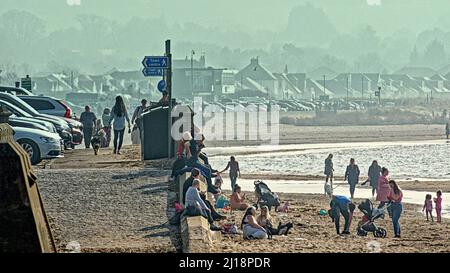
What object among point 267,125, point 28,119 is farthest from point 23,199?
point 267,125

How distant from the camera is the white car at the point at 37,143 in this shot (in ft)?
69.6

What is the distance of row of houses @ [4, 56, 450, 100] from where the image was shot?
4683 inches

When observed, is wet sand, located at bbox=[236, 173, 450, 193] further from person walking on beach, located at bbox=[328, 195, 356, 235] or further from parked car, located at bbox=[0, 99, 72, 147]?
person walking on beach, located at bbox=[328, 195, 356, 235]

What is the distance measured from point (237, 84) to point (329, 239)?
480 ft

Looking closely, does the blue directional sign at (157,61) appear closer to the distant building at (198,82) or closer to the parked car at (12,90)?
the parked car at (12,90)

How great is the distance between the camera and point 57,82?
11681cm

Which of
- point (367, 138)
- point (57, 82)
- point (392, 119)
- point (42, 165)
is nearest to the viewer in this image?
point (42, 165)

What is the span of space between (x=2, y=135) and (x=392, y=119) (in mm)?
88947

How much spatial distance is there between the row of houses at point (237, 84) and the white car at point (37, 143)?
78.8 metres

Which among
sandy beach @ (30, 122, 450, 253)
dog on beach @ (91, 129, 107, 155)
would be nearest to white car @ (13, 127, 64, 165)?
sandy beach @ (30, 122, 450, 253)

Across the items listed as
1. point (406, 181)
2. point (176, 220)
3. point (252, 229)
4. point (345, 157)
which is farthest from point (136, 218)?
point (345, 157)

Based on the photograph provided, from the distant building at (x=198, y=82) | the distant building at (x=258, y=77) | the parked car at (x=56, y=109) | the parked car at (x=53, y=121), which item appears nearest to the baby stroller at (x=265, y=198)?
the parked car at (x=53, y=121)

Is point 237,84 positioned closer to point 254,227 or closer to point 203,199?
point 203,199

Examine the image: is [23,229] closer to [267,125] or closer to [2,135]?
[2,135]
